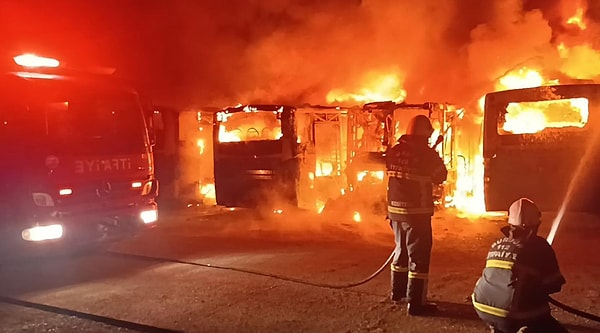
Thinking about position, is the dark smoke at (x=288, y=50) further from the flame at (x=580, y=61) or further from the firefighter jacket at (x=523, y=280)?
the firefighter jacket at (x=523, y=280)

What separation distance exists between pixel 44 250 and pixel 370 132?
350 inches

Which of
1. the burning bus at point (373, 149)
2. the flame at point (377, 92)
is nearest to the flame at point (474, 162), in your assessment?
the burning bus at point (373, 149)

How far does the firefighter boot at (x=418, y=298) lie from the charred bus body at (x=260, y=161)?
809 centimetres

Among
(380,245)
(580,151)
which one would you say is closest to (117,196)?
(380,245)

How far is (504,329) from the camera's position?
148 inches

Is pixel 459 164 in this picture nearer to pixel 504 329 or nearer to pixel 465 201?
pixel 465 201

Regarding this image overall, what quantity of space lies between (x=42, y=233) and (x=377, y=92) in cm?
1373

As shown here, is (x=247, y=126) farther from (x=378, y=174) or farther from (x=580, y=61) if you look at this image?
(x=580, y=61)

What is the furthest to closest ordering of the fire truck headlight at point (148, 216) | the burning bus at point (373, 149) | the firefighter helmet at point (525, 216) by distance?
the burning bus at point (373, 149), the fire truck headlight at point (148, 216), the firefighter helmet at point (525, 216)

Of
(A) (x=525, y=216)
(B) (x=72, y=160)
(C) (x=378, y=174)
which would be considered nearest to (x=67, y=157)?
(B) (x=72, y=160)

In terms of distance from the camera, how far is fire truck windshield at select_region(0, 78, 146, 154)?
6629mm

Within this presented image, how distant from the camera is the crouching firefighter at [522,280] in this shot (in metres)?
3.66

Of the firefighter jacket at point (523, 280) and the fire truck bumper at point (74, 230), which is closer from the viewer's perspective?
the firefighter jacket at point (523, 280)

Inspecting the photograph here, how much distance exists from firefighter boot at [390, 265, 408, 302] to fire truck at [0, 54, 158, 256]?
3710 millimetres
